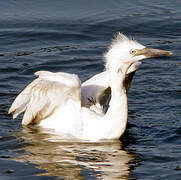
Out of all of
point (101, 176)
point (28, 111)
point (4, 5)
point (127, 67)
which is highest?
point (4, 5)

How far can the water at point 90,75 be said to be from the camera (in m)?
7.59

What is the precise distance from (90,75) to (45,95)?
2.72 meters

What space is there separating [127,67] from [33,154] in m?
1.86

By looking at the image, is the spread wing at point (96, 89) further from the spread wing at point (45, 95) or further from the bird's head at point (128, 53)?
the bird's head at point (128, 53)

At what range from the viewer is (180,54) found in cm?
1189

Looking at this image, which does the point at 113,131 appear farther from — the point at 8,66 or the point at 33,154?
the point at 8,66

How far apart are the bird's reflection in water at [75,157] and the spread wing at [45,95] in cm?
34

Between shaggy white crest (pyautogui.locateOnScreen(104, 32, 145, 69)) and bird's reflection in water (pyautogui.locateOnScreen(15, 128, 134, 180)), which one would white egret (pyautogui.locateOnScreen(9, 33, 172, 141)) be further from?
bird's reflection in water (pyautogui.locateOnScreen(15, 128, 134, 180))

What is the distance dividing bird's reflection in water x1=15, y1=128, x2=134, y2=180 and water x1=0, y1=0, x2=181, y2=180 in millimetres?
13

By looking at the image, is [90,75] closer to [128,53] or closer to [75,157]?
[128,53]

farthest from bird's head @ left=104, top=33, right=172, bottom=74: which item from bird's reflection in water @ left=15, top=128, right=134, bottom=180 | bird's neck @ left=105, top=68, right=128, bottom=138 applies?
bird's reflection in water @ left=15, top=128, right=134, bottom=180

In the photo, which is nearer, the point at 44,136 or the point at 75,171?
the point at 75,171

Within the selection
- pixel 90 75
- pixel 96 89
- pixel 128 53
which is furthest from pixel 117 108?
pixel 90 75

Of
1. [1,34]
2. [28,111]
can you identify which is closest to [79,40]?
[1,34]
